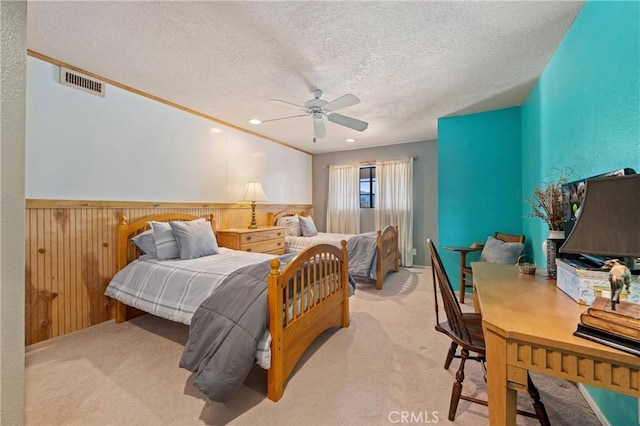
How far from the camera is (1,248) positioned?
58cm

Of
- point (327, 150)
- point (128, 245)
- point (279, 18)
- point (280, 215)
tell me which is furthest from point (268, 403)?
point (327, 150)

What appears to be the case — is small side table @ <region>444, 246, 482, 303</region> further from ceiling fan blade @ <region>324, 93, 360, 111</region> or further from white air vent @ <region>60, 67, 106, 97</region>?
white air vent @ <region>60, 67, 106, 97</region>

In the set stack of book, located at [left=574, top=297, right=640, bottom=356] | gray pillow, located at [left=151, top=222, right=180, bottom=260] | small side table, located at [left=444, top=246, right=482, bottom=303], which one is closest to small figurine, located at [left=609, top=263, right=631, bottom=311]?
stack of book, located at [left=574, top=297, right=640, bottom=356]

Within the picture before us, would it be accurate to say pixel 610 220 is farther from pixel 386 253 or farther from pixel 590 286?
pixel 386 253

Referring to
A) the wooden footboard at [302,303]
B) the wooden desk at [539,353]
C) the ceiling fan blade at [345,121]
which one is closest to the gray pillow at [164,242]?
the wooden footboard at [302,303]

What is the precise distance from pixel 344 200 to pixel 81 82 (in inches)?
181

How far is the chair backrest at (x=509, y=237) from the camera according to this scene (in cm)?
330

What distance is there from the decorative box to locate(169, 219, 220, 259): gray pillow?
3.05 metres

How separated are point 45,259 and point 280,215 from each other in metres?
3.45

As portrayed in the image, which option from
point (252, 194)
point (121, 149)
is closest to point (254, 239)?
point (252, 194)

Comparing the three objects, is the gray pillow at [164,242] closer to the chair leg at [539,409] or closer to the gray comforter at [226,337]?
the gray comforter at [226,337]

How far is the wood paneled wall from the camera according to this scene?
232 cm

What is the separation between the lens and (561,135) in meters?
2.14

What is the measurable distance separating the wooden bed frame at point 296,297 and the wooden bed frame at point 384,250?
134cm
